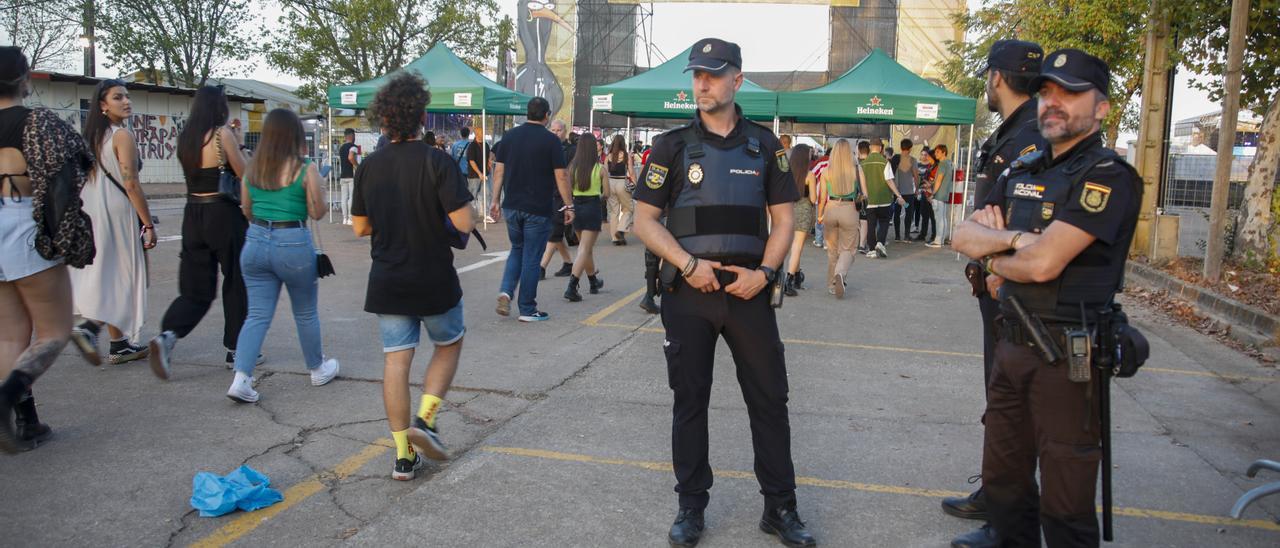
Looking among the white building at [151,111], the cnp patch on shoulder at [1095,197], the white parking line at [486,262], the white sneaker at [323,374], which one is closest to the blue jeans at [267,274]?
the white sneaker at [323,374]

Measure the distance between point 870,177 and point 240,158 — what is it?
418 inches

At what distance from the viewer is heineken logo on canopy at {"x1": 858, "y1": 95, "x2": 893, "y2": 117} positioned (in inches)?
618

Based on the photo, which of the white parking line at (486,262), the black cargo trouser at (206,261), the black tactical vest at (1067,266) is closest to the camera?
the black tactical vest at (1067,266)

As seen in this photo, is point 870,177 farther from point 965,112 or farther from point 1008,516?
point 1008,516

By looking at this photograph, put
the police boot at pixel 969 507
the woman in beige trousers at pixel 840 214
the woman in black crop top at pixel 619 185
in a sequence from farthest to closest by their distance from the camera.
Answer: the woman in black crop top at pixel 619 185 < the woman in beige trousers at pixel 840 214 < the police boot at pixel 969 507

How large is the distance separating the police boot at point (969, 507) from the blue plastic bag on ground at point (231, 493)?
2.93 meters

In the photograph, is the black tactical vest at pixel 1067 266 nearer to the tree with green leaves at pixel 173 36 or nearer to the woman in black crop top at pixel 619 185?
the woman in black crop top at pixel 619 185

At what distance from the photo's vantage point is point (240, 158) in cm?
595

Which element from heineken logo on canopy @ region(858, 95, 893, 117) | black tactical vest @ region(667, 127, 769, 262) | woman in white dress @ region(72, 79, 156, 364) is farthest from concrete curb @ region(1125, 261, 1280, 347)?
woman in white dress @ region(72, 79, 156, 364)

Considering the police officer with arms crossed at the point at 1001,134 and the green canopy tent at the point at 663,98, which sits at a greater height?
the green canopy tent at the point at 663,98

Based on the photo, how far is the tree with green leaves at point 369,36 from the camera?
103 feet

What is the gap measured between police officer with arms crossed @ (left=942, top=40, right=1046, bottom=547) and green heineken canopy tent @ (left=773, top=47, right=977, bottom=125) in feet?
39.4

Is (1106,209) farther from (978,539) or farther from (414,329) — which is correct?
(414,329)

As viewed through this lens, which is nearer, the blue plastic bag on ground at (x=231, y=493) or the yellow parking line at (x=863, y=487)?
the blue plastic bag on ground at (x=231, y=493)
